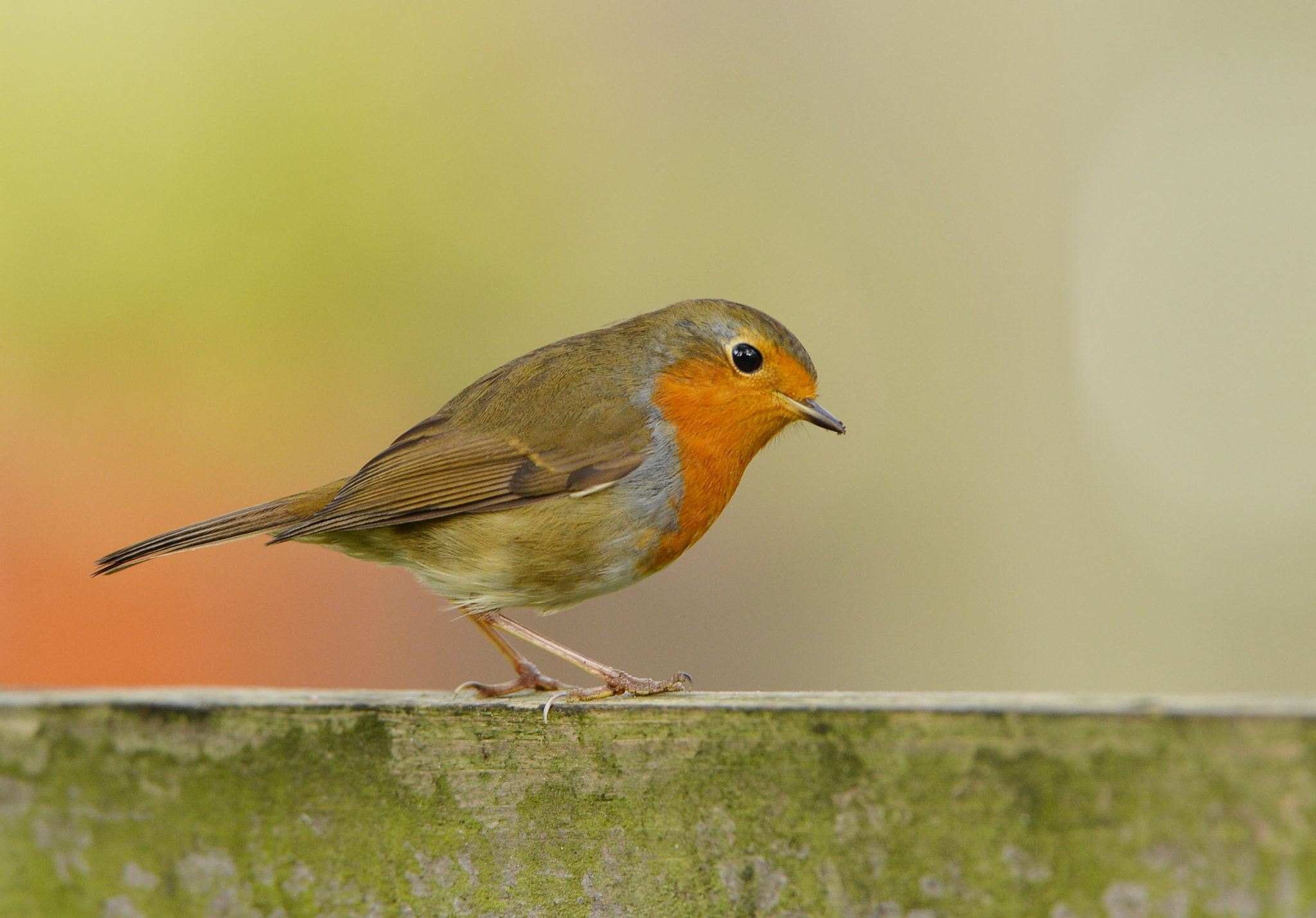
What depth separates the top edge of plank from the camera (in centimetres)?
118

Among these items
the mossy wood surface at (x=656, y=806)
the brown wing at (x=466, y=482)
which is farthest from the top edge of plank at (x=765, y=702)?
the brown wing at (x=466, y=482)

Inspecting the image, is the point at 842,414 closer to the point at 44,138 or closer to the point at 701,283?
the point at 701,283

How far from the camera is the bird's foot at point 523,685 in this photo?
257 cm

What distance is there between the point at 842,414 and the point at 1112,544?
1.41 metres

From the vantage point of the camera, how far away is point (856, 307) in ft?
20.8

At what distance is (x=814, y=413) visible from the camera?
2877mm

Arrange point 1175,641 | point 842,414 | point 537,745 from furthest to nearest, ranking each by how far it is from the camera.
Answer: point 842,414 → point 1175,641 → point 537,745

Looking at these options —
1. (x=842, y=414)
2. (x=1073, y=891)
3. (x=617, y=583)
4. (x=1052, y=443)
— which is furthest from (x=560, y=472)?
(x=1052, y=443)

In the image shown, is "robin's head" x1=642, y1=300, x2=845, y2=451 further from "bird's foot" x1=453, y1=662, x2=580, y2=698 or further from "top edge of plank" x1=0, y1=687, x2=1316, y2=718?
"top edge of plank" x1=0, y1=687, x2=1316, y2=718

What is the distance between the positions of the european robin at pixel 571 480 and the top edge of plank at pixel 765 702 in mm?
780

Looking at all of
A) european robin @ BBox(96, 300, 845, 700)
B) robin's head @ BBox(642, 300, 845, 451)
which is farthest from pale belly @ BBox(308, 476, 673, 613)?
robin's head @ BBox(642, 300, 845, 451)

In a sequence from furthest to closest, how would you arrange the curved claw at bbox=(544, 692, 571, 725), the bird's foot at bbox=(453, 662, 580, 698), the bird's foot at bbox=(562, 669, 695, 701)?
1. the bird's foot at bbox=(453, 662, 580, 698)
2. the bird's foot at bbox=(562, 669, 695, 701)
3. the curved claw at bbox=(544, 692, 571, 725)

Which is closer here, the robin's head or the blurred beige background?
the robin's head

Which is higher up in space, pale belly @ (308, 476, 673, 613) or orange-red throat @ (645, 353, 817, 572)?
orange-red throat @ (645, 353, 817, 572)
